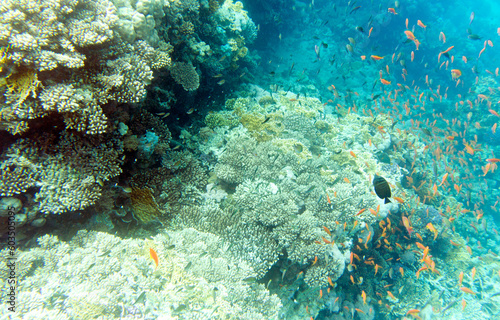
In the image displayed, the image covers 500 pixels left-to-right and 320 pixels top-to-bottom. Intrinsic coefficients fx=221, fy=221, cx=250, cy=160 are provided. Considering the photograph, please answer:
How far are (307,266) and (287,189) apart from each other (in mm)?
1619

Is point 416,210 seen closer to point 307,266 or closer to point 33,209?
point 307,266

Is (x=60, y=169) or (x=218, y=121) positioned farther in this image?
(x=218, y=121)

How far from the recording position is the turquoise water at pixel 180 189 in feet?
8.87

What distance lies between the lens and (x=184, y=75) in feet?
18.6

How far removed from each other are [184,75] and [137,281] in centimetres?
467

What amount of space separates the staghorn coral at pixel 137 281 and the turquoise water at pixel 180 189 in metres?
0.02

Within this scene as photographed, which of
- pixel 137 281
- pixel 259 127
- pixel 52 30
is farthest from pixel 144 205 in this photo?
pixel 259 127

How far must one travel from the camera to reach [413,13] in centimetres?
2022

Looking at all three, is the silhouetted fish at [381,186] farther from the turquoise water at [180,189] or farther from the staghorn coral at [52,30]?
the staghorn coral at [52,30]

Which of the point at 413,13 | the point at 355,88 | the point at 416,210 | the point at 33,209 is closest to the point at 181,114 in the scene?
the point at 33,209

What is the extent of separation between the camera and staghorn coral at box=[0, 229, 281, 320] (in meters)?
2.61

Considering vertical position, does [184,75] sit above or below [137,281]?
above

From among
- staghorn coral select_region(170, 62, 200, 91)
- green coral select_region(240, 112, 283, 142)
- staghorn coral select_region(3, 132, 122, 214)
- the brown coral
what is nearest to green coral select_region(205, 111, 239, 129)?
green coral select_region(240, 112, 283, 142)

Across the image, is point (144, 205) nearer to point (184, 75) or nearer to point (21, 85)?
point (21, 85)
